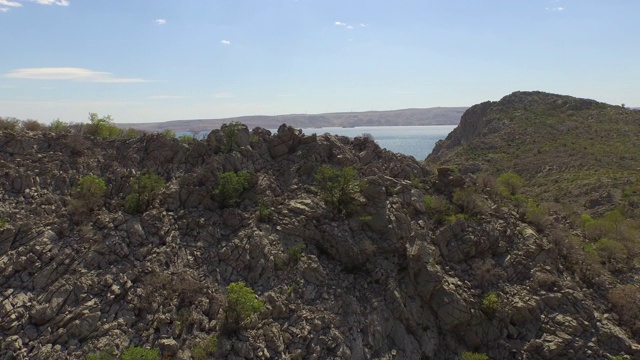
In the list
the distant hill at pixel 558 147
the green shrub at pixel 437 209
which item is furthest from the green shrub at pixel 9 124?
the distant hill at pixel 558 147

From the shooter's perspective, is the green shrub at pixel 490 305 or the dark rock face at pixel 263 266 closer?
the dark rock face at pixel 263 266

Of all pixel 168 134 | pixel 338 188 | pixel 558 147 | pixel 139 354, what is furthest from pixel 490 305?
pixel 558 147

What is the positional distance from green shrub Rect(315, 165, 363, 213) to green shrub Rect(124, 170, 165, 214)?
11.6 meters

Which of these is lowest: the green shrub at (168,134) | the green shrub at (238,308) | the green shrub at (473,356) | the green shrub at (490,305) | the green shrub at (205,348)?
the green shrub at (473,356)

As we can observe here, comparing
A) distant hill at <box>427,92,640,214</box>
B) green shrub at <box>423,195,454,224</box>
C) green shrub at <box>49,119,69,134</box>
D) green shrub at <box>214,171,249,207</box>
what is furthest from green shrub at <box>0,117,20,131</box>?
distant hill at <box>427,92,640,214</box>

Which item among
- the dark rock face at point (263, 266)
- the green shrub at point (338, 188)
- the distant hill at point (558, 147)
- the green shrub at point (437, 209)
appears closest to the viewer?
the dark rock face at point (263, 266)

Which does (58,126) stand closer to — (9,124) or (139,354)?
(9,124)

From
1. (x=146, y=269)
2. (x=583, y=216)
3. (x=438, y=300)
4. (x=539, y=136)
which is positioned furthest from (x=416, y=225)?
(x=539, y=136)

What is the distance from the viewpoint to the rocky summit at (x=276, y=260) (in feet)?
71.7

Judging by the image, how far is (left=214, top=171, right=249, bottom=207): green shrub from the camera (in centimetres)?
2923

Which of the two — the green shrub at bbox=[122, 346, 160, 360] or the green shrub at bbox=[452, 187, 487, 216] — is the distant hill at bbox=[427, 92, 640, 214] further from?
the green shrub at bbox=[122, 346, 160, 360]

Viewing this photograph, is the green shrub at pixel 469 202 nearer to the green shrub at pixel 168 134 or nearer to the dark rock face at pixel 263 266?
the dark rock face at pixel 263 266

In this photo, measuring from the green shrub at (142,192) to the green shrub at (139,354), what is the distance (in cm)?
1013

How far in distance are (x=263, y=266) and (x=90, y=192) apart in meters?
12.1
